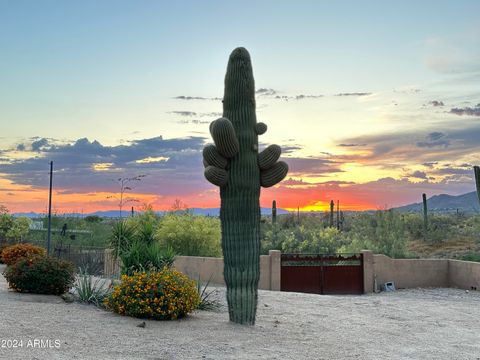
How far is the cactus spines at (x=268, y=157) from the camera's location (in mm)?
11648

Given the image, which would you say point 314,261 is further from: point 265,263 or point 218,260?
point 218,260

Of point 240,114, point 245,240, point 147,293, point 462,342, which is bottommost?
point 462,342

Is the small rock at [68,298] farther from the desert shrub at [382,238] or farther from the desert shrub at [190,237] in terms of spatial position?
the desert shrub at [382,238]

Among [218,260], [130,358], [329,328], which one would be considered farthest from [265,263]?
[130,358]

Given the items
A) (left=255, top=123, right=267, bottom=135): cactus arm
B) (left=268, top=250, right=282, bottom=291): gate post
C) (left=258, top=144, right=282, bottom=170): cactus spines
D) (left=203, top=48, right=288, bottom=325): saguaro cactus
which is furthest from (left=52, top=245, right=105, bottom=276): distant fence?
(left=255, top=123, right=267, bottom=135): cactus arm

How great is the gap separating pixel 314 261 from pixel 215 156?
10376 mm

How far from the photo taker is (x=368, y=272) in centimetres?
2070

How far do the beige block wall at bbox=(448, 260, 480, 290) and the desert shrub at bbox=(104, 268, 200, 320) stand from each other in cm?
1222

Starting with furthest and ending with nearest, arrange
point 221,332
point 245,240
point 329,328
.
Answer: point 329,328 < point 245,240 < point 221,332

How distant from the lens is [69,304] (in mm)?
12539

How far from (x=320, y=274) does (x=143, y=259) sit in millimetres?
8215

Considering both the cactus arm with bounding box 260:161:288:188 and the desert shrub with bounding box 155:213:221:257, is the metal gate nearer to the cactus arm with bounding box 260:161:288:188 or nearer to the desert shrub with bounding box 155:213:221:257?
the desert shrub with bounding box 155:213:221:257

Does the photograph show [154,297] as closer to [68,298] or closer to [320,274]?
[68,298]

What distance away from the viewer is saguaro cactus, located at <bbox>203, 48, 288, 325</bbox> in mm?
11188
